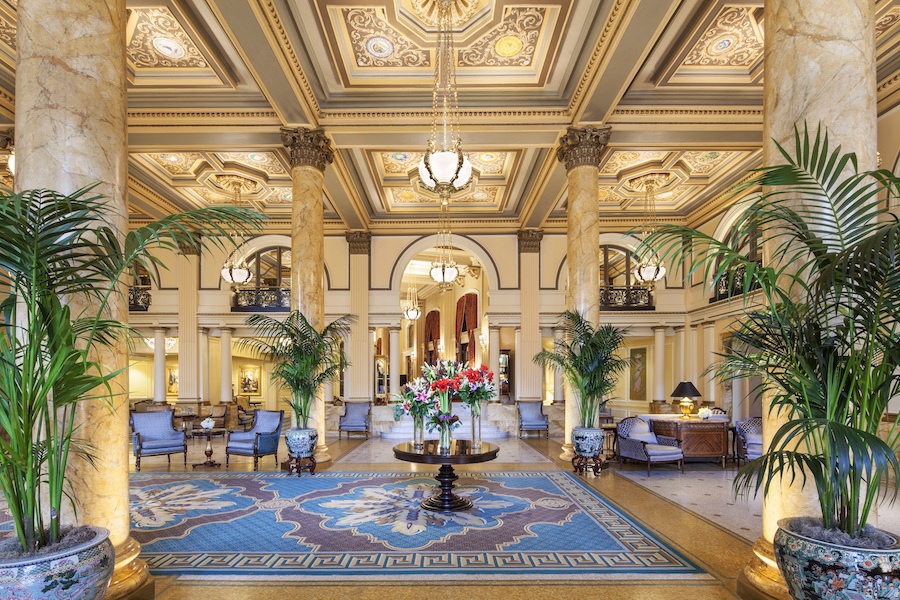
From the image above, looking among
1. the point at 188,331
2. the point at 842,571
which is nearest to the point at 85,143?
the point at 842,571

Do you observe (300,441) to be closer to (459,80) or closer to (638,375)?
(459,80)

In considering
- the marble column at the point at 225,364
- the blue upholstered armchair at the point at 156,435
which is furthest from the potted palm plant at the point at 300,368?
the marble column at the point at 225,364

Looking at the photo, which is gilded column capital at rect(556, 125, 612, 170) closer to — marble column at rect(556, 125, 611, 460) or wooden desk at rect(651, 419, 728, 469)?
marble column at rect(556, 125, 611, 460)

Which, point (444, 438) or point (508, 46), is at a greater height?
point (508, 46)

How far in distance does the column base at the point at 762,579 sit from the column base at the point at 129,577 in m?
3.64

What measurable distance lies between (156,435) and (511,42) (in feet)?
27.0

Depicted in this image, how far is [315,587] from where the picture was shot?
3.71 meters

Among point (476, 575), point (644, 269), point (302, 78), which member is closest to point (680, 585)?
point (476, 575)

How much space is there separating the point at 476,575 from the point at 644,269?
10196 millimetres

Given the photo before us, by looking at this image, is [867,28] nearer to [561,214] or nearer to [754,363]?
[754,363]

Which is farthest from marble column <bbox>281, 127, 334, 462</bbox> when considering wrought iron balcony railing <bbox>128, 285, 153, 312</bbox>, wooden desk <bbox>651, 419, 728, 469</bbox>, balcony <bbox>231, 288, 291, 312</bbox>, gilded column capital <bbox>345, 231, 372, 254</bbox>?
wrought iron balcony railing <bbox>128, 285, 153, 312</bbox>

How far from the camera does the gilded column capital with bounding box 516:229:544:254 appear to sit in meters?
15.0

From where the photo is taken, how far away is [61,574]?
226 centimetres

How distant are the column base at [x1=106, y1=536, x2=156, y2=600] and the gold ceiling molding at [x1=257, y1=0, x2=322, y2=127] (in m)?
5.47
